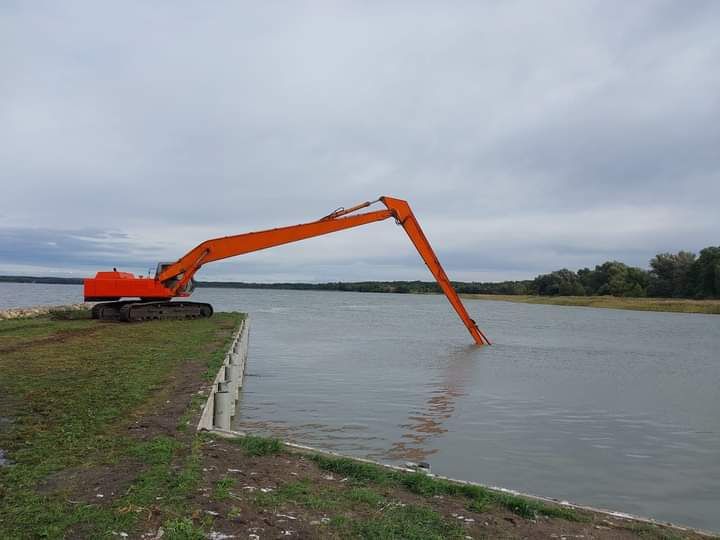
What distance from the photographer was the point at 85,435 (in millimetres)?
6691

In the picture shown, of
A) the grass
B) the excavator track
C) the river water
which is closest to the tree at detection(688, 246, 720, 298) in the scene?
the river water

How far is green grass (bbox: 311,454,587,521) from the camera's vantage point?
5320 mm

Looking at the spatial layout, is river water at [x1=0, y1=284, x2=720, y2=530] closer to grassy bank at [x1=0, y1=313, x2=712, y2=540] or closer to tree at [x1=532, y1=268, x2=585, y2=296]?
grassy bank at [x1=0, y1=313, x2=712, y2=540]

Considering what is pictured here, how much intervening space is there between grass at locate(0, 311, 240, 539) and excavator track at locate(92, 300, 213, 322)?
21.6 ft

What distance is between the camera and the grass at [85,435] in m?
4.48

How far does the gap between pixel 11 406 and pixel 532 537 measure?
713cm

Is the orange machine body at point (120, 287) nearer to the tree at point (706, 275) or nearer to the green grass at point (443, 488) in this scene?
the green grass at point (443, 488)

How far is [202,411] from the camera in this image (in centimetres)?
767

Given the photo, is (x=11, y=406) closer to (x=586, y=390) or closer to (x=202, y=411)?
(x=202, y=411)

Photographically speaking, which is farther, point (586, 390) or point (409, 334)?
point (409, 334)

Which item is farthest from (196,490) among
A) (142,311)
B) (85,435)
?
(142,311)

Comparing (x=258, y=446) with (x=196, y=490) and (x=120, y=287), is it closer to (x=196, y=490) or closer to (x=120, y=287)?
(x=196, y=490)

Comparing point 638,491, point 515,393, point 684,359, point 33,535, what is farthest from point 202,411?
point 684,359

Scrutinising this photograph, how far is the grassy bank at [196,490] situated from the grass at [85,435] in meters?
0.02
